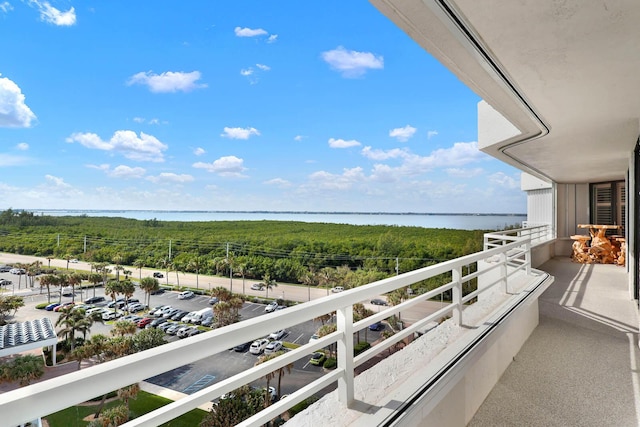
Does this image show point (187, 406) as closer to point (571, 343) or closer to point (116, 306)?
point (571, 343)

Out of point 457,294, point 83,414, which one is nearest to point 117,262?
point 83,414

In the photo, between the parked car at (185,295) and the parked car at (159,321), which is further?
the parked car at (185,295)

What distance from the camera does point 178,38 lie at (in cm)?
4459

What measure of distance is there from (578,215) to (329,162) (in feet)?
158

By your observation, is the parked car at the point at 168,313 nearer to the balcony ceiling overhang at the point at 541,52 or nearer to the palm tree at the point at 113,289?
the palm tree at the point at 113,289

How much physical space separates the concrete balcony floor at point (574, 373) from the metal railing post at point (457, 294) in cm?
47

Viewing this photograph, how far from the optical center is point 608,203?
8.45 metres

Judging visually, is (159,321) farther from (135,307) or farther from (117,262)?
(117,262)

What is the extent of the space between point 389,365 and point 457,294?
715 millimetres

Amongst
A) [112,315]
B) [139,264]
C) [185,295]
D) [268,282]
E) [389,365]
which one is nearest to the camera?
[389,365]

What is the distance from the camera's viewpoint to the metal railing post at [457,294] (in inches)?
76.1

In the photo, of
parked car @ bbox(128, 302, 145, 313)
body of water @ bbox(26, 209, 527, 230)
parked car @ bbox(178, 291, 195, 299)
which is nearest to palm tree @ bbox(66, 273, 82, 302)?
parked car @ bbox(128, 302, 145, 313)

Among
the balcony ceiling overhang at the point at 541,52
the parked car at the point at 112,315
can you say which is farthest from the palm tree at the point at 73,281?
the balcony ceiling overhang at the point at 541,52

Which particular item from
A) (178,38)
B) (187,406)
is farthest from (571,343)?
A: (178,38)
